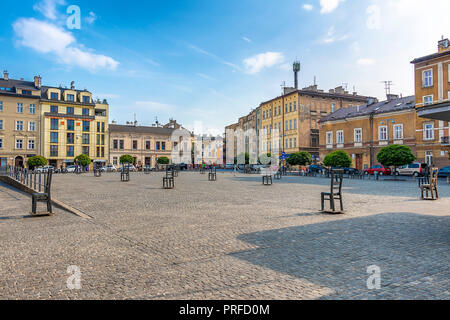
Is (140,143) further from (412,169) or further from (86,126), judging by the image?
(412,169)

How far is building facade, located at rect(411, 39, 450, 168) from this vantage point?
35312 millimetres

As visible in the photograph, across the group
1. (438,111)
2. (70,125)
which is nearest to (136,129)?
(70,125)

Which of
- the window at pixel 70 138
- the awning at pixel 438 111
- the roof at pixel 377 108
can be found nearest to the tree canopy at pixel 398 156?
the roof at pixel 377 108

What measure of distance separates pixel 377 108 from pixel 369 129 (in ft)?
10.8

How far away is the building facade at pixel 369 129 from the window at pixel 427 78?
9.80ft

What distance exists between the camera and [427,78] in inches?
1469

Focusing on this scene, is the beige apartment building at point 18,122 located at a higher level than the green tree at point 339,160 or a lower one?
higher

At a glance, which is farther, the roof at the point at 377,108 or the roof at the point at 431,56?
the roof at the point at 377,108

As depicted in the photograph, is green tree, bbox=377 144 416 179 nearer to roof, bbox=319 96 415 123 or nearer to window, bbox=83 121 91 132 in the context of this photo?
roof, bbox=319 96 415 123

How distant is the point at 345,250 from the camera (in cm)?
552

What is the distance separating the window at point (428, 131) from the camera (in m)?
36.8

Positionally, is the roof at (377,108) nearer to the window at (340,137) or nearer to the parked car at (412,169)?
the window at (340,137)

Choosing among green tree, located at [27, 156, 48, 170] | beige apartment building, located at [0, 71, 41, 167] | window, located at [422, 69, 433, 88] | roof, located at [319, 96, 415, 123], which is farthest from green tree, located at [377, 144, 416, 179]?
beige apartment building, located at [0, 71, 41, 167]
